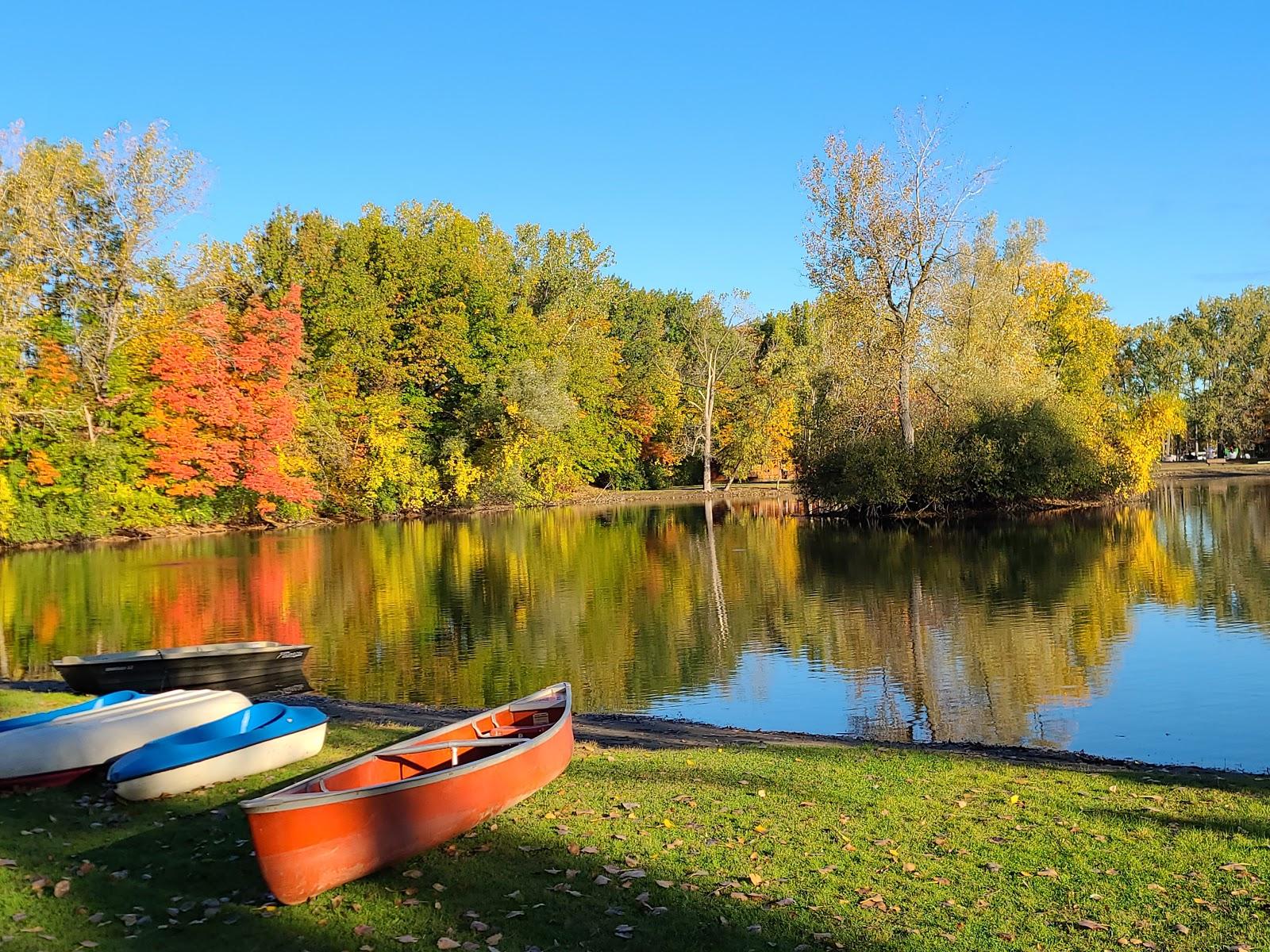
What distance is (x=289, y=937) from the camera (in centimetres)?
609

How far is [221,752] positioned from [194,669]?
726cm

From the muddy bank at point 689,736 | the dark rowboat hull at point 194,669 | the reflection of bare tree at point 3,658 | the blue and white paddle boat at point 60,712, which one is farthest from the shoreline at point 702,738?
the reflection of bare tree at point 3,658

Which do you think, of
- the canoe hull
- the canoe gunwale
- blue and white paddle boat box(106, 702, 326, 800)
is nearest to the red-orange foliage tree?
blue and white paddle boat box(106, 702, 326, 800)

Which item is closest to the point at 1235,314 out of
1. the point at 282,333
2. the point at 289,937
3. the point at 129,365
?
the point at 282,333

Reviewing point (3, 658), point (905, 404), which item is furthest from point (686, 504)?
point (3, 658)

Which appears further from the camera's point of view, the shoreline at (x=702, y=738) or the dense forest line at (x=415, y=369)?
the dense forest line at (x=415, y=369)

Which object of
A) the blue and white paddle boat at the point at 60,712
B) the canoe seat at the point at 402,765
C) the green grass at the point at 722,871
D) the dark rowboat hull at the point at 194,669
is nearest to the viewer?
the green grass at the point at 722,871

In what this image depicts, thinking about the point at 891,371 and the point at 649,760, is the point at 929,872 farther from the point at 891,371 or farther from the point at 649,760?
the point at 891,371

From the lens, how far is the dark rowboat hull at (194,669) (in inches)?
588

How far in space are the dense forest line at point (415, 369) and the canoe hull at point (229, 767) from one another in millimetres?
35403

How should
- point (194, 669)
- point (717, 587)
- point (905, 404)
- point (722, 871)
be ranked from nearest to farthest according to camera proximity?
1. point (722, 871)
2. point (194, 669)
3. point (717, 587)
4. point (905, 404)

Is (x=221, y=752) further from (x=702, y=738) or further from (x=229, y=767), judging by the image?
(x=702, y=738)

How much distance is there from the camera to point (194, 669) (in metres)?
15.6

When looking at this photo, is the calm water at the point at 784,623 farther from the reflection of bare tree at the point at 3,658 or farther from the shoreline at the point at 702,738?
the shoreline at the point at 702,738
